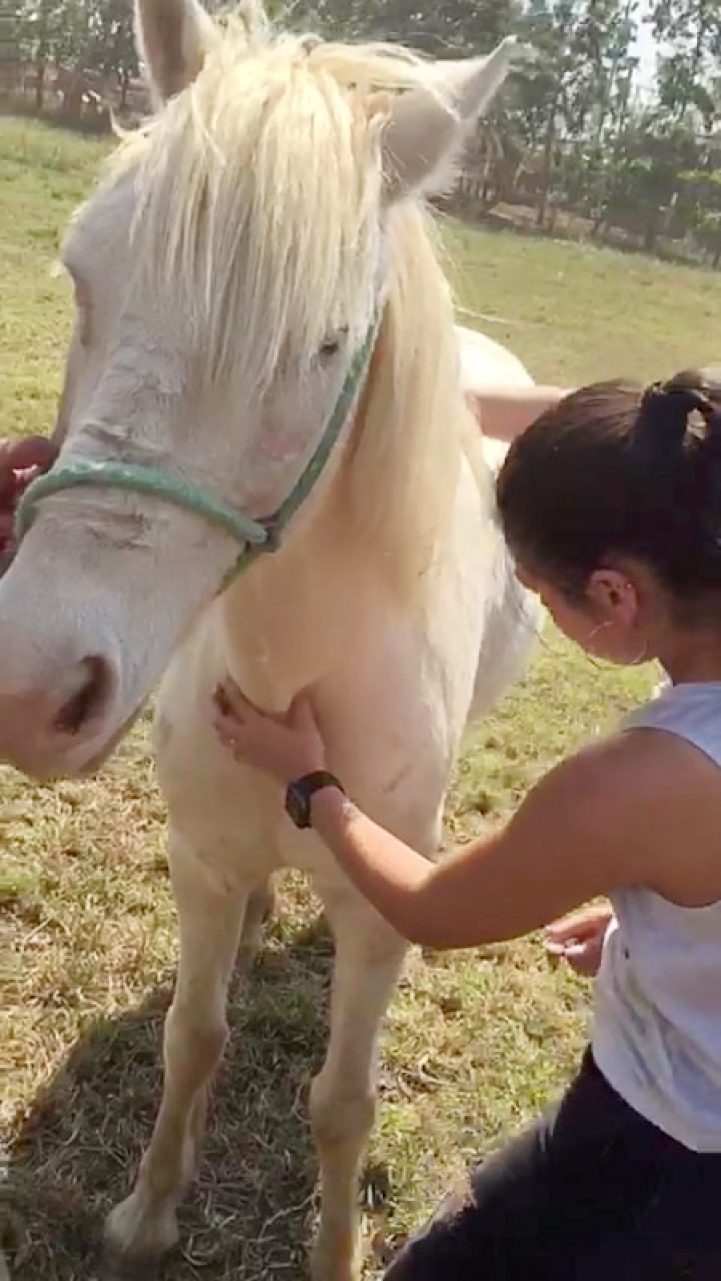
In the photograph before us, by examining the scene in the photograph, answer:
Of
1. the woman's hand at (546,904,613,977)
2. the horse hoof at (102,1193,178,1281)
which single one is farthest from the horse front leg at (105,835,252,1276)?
the woman's hand at (546,904,613,977)

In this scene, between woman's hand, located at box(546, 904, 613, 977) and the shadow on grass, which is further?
the shadow on grass

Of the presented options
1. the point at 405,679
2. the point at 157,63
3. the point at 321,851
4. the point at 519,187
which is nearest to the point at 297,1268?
the point at 321,851

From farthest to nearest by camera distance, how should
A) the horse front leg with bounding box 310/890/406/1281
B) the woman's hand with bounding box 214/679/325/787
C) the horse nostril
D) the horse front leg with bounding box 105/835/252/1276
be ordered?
the horse front leg with bounding box 105/835/252/1276 < the horse front leg with bounding box 310/890/406/1281 < the woman's hand with bounding box 214/679/325/787 < the horse nostril

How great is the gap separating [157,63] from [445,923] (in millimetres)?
1052

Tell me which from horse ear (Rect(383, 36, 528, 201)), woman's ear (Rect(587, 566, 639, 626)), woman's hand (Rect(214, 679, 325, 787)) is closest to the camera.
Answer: woman's ear (Rect(587, 566, 639, 626))

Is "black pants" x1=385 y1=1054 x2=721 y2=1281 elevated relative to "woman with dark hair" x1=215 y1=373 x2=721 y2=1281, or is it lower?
lower

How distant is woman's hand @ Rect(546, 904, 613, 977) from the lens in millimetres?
1916

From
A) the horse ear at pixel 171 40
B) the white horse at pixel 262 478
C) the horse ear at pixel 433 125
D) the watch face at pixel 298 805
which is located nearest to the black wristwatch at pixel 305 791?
the watch face at pixel 298 805

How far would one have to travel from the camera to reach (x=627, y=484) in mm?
1348

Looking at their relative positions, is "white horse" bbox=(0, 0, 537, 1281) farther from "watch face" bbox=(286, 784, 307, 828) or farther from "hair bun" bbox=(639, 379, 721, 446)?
"hair bun" bbox=(639, 379, 721, 446)

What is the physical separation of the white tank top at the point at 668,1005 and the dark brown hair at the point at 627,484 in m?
0.14

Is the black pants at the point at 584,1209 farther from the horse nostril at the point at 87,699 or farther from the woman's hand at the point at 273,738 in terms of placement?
the horse nostril at the point at 87,699

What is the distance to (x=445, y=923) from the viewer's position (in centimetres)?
150

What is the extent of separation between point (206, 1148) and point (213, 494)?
1.60m
